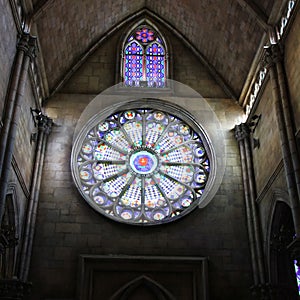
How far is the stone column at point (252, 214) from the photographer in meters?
11.4

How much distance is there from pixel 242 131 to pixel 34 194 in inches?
223

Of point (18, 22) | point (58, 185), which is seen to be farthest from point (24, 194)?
point (18, 22)

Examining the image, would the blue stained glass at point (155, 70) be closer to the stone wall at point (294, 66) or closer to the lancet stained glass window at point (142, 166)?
the lancet stained glass window at point (142, 166)

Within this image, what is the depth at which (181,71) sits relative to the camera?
1524cm

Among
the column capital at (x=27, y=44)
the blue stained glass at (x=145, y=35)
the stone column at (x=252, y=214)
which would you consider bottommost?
the stone column at (x=252, y=214)

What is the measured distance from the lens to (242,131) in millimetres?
13633

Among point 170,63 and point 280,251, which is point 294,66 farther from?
point 170,63

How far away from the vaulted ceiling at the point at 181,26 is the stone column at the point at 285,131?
1.08 m

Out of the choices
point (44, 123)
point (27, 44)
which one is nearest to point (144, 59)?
point (44, 123)

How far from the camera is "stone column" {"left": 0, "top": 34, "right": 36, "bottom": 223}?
940 centimetres

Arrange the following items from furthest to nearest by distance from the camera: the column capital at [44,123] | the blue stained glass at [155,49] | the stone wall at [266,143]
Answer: the blue stained glass at [155,49] → the column capital at [44,123] → the stone wall at [266,143]

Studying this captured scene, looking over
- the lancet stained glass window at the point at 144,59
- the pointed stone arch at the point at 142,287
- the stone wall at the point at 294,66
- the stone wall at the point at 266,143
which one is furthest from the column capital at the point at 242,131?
the pointed stone arch at the point at 142,287

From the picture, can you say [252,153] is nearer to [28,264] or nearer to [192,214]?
[192,214]

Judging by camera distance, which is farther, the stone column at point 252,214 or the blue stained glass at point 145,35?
the blue stained glass at point 145,35
